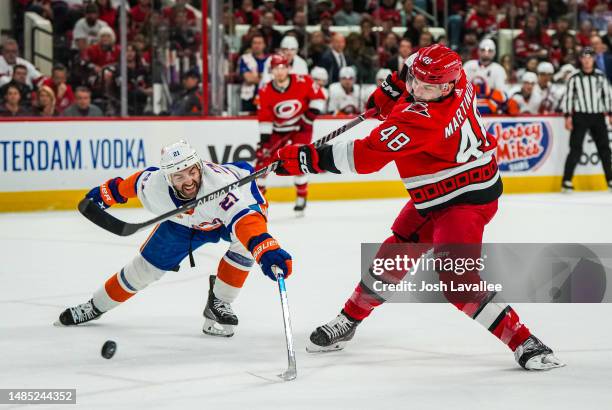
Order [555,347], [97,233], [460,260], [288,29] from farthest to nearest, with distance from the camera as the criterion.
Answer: [288,29]
[97,233]
[555,347]
[460,260]

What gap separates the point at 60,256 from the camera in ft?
23.3

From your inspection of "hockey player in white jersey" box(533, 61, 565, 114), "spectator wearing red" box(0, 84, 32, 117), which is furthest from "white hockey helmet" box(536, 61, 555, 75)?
"spectator wearing red" box(0, 84, 32, 117)

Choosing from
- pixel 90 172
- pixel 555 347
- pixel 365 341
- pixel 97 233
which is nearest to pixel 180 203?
pixel 365 341

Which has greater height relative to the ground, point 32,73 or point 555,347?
point 32,73

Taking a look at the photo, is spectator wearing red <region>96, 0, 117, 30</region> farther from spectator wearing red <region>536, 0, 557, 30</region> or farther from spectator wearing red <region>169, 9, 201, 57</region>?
spectator wearing red <region>536, 0, 557, 30</region>

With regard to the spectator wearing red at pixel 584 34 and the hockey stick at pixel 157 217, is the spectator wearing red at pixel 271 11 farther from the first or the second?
the hockey stick at pixel 157 217

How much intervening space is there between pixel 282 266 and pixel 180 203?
2.11 ft

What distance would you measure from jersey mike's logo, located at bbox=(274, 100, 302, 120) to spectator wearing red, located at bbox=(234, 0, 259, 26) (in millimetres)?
Result: 2561

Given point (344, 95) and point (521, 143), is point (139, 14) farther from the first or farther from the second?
point (521, 143)

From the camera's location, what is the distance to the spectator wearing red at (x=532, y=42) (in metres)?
13.4

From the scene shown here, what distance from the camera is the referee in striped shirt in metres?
11.3

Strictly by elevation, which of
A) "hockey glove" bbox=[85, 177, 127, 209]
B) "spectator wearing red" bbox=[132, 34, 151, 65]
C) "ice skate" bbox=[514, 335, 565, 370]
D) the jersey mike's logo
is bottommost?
"ice skate" bbox=[514, 335, 565, 370]

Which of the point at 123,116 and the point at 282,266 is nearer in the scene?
the point at 282,266

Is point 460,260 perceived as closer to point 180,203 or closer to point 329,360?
point 329,360
